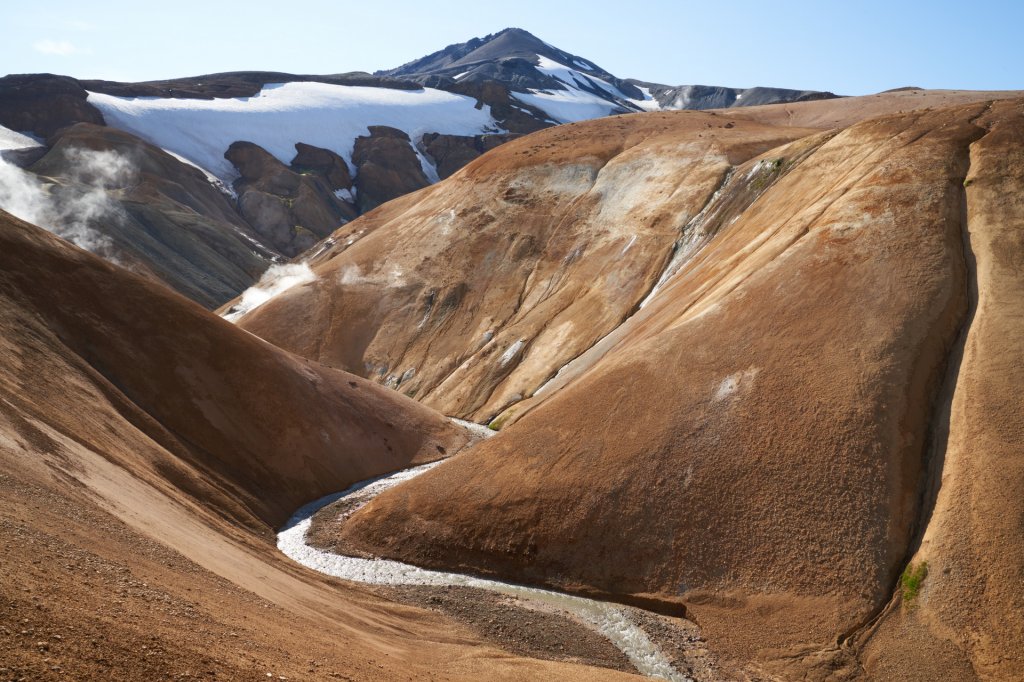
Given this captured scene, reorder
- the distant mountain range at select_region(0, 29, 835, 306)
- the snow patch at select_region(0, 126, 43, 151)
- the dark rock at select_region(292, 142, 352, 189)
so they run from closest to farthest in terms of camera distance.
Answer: the distant mountain range at select_region(0, 29, 835, 306) → the snow patch at select_region(0, 126, 43, 151) → the dark rock at select_region(292, 142, 352, 189)

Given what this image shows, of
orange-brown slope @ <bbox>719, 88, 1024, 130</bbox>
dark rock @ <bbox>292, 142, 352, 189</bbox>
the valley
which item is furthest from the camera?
dark rock @ <bbox>292, 142, 352, 189</bbox>

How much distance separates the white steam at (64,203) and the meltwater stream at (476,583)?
61019 mm

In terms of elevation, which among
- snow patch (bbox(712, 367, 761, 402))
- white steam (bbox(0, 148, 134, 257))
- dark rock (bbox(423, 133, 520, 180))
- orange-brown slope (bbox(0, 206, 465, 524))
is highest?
dark rock (bbox(423, 133, 520, 180))

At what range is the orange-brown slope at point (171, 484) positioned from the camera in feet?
44.4

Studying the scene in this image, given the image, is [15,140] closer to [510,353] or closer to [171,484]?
[510,353]

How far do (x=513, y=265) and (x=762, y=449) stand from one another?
38.6 metres

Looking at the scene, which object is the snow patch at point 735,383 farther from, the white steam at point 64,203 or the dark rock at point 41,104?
the dark rock at point 41,104

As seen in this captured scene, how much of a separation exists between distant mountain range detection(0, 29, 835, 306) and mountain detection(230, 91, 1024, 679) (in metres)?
60.2

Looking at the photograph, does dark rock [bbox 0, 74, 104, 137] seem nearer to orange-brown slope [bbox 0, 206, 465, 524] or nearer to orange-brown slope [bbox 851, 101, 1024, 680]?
orange-brown slope [bbox 0, 206, 465, 524]

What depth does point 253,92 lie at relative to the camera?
166 metres

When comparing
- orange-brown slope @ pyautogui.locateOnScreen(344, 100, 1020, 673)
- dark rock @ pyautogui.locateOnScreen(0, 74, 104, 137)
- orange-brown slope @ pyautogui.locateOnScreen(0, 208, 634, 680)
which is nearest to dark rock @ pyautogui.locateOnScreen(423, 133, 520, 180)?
dark rock @ pyautogui.locateOnScreen(0, 74, 104, 137)

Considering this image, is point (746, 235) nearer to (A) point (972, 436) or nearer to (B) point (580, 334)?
(B) point (580, 334)

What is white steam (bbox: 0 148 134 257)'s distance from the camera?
278 ft

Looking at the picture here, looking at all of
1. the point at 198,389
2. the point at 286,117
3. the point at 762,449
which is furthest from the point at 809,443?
the point at 286,117
